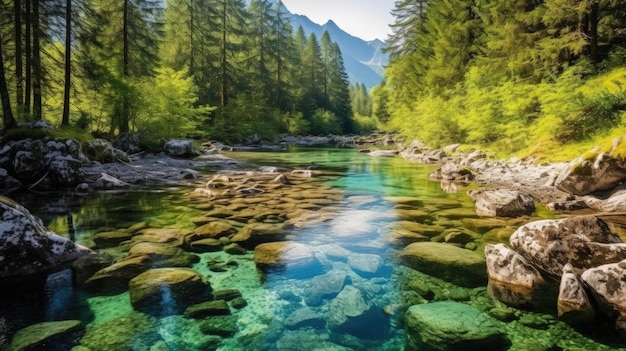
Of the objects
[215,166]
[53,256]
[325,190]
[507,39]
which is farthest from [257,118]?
[53,256]

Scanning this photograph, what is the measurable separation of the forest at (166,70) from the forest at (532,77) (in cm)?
1531

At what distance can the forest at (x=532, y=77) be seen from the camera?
35.7 ft

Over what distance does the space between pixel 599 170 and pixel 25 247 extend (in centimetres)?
1003

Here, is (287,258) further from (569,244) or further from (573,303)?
(569,244)

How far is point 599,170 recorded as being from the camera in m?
7.47

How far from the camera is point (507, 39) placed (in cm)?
1606

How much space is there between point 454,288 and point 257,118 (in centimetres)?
3227

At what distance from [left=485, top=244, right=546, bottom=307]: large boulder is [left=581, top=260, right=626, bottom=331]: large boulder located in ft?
1.60

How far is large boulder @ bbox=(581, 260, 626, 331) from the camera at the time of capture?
11.1 feet

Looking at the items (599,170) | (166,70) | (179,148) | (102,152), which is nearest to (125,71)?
(166,70)

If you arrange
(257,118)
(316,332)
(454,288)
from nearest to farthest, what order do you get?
(316,332)
(454,288)
(257,118)

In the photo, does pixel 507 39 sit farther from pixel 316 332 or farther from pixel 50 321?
pixel 50 321

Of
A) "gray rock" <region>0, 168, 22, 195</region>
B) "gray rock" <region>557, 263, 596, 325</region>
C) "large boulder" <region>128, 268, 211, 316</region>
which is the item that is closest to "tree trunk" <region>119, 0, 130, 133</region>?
"gray rock" <region>0, 168, 22, 195</region>

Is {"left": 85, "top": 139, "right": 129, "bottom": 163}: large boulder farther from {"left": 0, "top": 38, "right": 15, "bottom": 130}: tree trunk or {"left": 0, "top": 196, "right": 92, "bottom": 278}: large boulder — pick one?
{"left": 0, "top": 196, "right": 92, "bottom": 278}: large boulder
